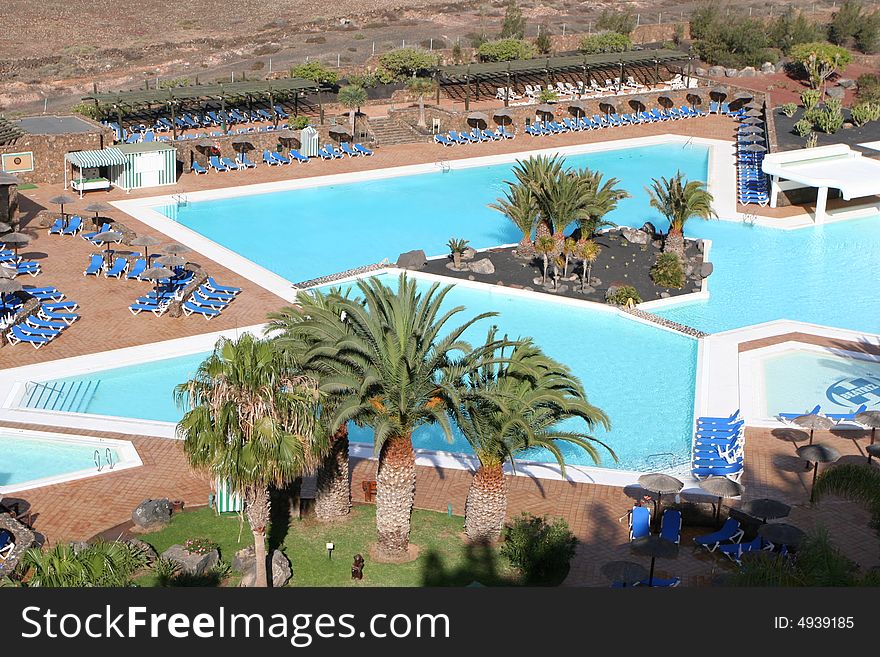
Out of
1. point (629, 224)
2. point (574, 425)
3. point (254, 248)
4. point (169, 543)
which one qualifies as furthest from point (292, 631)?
point (629, 224)

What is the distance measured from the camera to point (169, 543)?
17.1 m

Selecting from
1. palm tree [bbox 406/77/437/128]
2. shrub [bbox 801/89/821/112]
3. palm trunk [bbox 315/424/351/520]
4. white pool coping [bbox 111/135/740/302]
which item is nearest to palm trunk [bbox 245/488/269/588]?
palm trunk [bbox 315/424/351/520]

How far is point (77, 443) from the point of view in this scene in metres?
20.3

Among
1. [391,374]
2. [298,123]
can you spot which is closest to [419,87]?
[298,123]

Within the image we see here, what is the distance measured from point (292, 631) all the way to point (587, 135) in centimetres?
3971

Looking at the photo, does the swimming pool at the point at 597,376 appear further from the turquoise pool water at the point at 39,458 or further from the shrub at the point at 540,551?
the shrub at the point at 540,551

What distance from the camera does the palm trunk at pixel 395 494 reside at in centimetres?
1630

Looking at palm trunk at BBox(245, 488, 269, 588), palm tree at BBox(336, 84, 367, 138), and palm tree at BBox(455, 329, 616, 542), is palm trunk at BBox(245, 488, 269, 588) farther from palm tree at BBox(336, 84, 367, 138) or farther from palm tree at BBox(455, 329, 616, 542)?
palm tree at BBox(336, 84, 367, 138)

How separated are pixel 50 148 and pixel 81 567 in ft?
83.1

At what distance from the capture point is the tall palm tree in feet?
52.8

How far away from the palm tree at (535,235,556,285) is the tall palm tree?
12332 millimetres

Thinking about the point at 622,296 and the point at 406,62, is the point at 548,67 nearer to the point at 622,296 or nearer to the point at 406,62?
the point at 406,62

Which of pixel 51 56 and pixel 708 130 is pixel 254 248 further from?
pixel 51 56

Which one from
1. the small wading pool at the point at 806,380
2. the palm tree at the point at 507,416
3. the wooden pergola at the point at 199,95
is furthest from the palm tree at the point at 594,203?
the wooden pergola at the point at 199,95
